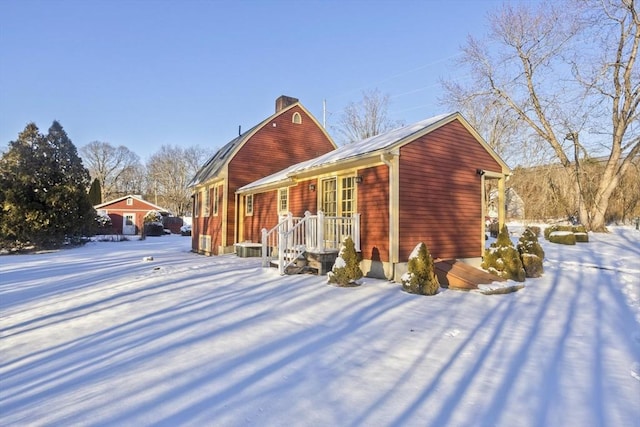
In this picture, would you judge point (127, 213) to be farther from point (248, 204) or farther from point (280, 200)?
point (280, 200)

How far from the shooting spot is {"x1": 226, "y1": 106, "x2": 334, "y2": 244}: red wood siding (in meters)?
14.9

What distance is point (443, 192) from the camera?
905 cm

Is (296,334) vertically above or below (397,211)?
below

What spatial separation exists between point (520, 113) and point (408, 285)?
61.3 feet

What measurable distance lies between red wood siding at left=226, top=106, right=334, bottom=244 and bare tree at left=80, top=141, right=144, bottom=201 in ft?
148

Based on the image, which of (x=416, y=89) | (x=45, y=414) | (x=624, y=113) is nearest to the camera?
(x=45, y=414)

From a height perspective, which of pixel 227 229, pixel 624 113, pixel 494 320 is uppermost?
pixel 624 113

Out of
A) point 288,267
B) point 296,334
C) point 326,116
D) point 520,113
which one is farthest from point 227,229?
point 326,116

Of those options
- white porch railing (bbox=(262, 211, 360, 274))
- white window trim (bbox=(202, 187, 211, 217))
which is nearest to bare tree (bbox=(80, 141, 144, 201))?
white window trim (bbox=(202, 187, 211, 217))

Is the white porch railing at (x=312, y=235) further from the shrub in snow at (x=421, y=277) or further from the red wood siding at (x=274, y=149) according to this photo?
the red wood siding at (x=274, y=149)

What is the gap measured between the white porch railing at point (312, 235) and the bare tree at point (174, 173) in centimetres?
4621

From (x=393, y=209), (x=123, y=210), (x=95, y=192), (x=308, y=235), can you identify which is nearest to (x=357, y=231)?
(x=393, y=209)

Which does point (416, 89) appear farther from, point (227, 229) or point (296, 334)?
point (296, 334)

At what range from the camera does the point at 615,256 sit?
11.5 metres
